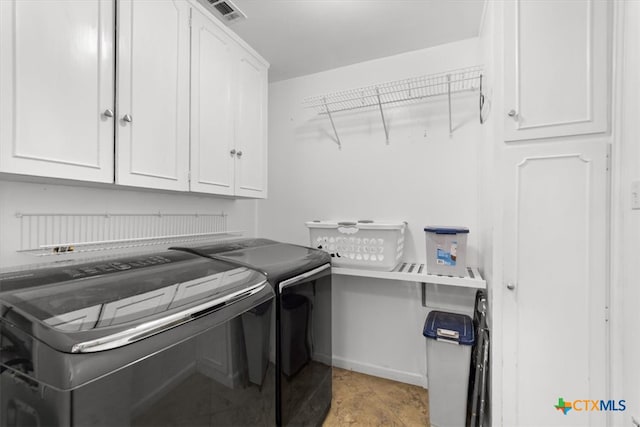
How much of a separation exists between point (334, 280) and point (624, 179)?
6.12ft

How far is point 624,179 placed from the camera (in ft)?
3.97

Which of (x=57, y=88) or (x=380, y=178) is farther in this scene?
(x=380, y=178)

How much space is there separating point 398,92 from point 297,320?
181cm

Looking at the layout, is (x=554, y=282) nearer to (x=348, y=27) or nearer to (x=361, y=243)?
(x=361, y=243)

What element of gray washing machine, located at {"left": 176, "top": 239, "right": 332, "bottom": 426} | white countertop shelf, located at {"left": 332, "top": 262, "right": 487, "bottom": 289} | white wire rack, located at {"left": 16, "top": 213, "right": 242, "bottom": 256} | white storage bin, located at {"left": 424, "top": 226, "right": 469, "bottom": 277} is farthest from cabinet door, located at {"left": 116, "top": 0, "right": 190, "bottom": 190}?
white storage bin, located at {"left": 424, "top": 226, "right": 469, "bottom": 277}

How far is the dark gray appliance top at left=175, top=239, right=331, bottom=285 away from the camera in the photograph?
1.36m

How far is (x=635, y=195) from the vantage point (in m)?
1.13

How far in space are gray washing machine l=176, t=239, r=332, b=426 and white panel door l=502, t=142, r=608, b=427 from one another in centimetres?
98

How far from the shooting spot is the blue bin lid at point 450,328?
167 cm

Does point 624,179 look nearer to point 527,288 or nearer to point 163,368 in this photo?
point 527,288

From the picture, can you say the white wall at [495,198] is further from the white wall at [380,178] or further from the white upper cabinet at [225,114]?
the white upper cabinet at [225,114]

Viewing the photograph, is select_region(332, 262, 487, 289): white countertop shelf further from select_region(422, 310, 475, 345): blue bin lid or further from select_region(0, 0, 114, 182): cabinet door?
select_region(0, 0, 114, 182): cabinet door

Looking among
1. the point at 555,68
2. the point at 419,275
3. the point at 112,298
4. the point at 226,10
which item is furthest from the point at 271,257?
the point at 555,68

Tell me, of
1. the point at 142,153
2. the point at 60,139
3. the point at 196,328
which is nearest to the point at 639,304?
the point at 196,328
